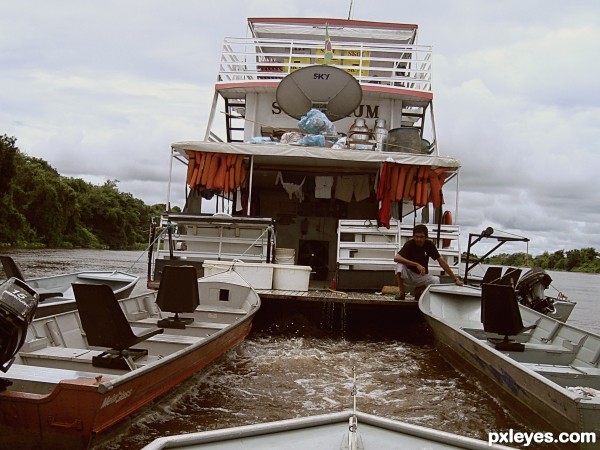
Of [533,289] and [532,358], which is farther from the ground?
[533,289]

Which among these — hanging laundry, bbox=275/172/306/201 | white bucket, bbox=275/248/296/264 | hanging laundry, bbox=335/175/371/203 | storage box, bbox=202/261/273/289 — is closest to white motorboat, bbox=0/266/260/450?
storage box, bbox=202/261/273/289

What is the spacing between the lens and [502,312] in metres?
6.00

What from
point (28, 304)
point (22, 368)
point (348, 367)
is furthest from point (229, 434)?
point (348, 367)

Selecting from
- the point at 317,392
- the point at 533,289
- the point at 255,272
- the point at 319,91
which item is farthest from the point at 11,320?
the point at 319,91

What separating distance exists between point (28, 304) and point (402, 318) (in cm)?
727

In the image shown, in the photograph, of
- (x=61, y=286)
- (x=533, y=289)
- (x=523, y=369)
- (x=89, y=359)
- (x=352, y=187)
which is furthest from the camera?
(x=352, y=187)

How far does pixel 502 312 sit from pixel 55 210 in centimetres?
5124

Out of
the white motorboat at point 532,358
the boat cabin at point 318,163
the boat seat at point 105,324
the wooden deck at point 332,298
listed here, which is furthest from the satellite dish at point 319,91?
the boat seat at point 105,324

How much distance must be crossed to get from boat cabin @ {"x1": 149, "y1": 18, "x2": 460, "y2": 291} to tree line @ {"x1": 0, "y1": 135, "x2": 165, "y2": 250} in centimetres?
1429

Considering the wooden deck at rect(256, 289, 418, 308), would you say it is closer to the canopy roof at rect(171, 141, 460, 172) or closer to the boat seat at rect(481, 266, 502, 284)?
the boat seat at rect(481, 266, 502, 284)

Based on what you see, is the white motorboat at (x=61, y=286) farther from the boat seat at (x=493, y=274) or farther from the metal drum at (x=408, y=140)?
the boat seat at (x=493, y=274)

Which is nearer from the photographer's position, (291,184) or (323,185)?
(323,185)

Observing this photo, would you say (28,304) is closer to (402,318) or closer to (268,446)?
(268,446)

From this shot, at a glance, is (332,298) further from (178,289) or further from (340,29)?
(340,29)
